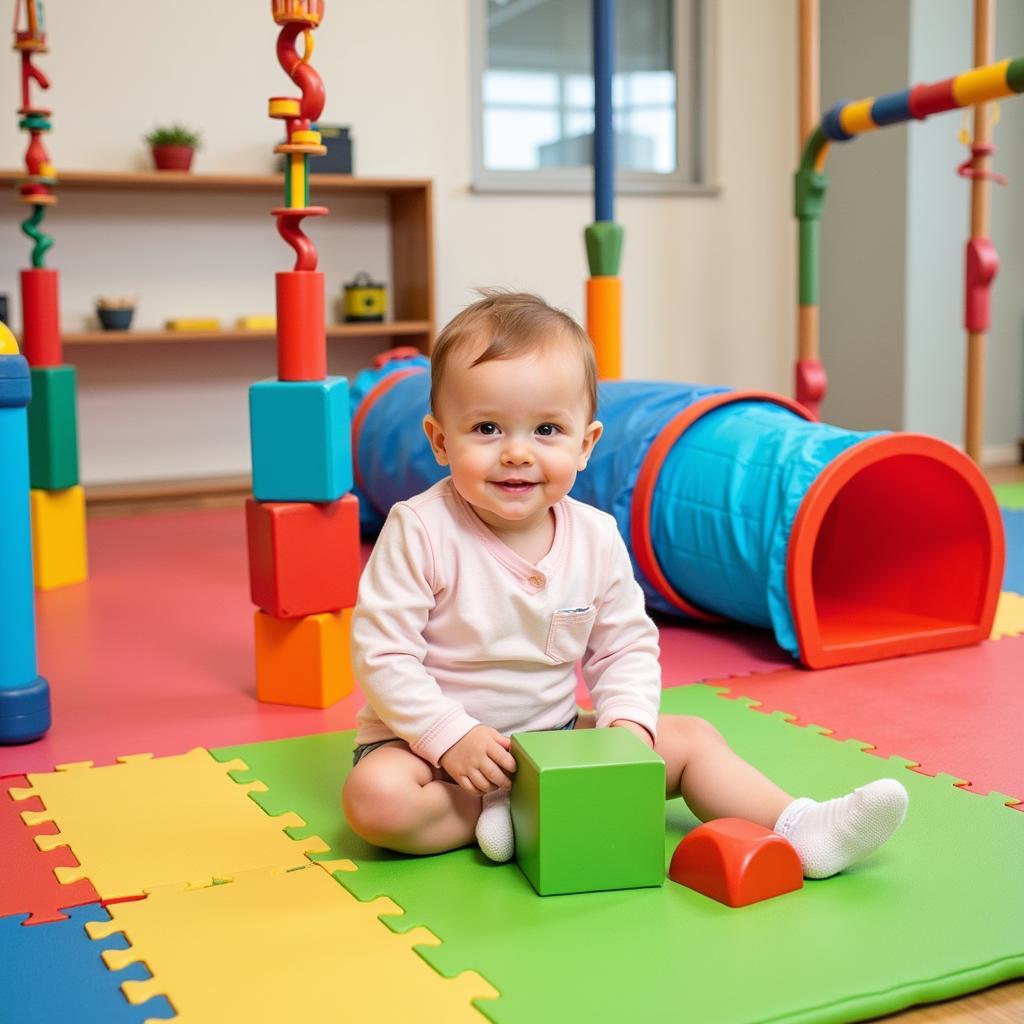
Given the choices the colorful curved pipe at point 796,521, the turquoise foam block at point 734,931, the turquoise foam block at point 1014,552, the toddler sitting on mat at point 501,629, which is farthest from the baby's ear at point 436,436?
the turquoise foam block at point 1014,552

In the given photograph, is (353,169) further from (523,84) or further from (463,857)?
(463,857)

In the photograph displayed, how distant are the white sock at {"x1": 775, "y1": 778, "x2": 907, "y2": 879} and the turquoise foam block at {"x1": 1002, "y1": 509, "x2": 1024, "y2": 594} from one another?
118cm

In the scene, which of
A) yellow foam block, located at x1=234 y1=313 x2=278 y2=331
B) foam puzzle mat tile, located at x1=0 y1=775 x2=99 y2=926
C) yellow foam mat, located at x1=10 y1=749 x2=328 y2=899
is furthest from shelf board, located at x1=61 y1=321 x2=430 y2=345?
foam puzzle mat tile, located at x1=0 y1=775 x2=99 y2=926

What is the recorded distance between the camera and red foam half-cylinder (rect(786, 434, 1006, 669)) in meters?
1.89

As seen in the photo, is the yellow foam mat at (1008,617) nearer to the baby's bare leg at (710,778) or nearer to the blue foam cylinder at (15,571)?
the baby's bare leg at (710,778)

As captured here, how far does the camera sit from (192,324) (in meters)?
3.69

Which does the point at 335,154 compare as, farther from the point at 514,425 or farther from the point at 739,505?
the point at 514,425

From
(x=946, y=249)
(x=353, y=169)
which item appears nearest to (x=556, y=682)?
(x=353, y=169)

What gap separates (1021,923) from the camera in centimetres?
107

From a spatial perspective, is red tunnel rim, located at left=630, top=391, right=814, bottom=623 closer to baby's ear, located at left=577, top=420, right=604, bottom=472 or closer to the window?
baby's ear, located at left=577, top=420, right=604, bottom=472

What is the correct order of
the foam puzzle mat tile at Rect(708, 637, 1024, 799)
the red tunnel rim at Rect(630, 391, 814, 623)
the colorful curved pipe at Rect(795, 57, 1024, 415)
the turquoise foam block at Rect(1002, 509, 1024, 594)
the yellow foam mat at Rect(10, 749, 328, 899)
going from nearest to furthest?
1. the yellow foam mat at Rect(10, 749, 328, 899)
2. the foam puzzle mat tile at Rect(708, 637, 1024, 799)
3. the red tunnel rim at Rect(630, 391, 814, 623)
4. the turquoise foam block at Rect(1002, 509, 1024, 594)
5. the colorful curved pipe at Rect(795, 57, 1024, 415)

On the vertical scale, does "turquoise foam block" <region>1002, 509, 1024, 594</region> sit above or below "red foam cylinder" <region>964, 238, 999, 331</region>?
below

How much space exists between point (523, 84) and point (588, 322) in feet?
5.28

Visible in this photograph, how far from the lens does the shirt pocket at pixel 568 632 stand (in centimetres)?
127
